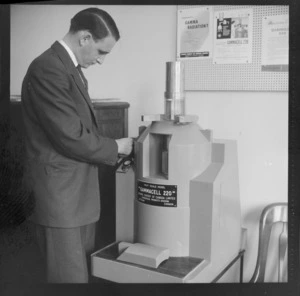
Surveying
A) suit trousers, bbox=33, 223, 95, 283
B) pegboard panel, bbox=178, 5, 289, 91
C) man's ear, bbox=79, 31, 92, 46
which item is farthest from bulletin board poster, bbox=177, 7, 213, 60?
suit trousers, bbox=33, 223, 95, 283

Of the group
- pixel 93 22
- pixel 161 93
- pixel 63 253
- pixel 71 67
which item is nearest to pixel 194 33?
pixel 161 93

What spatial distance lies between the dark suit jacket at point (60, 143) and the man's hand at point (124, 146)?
2cm

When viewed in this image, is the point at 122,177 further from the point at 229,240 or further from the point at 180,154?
the point at 229,240

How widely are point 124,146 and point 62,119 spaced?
246 millimetres

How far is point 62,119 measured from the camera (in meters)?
1.28

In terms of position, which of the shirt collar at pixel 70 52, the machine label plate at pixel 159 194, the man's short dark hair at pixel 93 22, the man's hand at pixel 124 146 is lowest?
the machine label plate at pixel 159 194

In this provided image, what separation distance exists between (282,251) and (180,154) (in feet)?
2.02

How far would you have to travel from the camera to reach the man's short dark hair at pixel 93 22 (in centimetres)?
136

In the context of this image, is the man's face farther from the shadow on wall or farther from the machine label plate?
the machine label plate

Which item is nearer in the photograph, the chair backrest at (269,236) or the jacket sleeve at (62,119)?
the jacket sleeve at (62,119)

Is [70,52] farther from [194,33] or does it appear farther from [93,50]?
[194,33]

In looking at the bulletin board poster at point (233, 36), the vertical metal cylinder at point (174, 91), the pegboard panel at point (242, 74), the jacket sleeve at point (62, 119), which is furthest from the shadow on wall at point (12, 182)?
the bulletin board poster at point (233, 36)

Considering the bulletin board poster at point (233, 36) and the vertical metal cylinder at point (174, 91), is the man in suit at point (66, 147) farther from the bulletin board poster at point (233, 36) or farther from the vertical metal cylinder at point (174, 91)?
the bulletin board poster at point (233, 36)

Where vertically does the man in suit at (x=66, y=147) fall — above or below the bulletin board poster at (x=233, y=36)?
below
